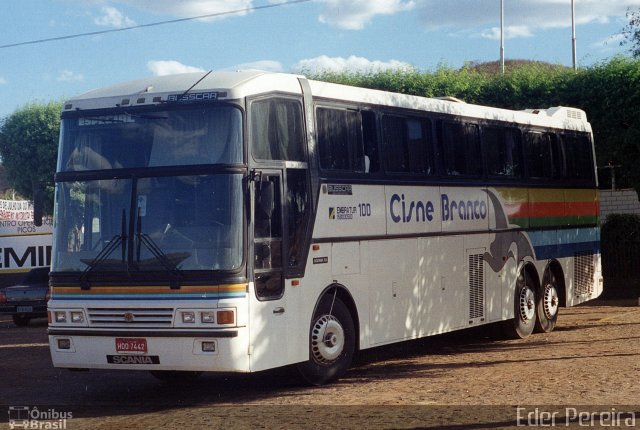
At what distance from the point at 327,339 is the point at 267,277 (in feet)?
4.91

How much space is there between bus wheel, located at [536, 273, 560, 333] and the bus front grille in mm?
9302

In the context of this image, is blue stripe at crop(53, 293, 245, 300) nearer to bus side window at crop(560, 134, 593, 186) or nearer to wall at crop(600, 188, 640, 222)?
bus side window at crop(560, 134, 593, 186)

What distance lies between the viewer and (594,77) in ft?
93.4

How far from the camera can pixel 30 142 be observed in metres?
41.9

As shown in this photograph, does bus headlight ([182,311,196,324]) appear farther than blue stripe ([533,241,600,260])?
No

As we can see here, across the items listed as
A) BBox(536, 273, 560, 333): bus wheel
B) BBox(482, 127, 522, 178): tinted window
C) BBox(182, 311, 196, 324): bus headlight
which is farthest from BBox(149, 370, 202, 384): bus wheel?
BBox(536, 273, 560, 333): bus wheel

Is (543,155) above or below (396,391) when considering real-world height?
above

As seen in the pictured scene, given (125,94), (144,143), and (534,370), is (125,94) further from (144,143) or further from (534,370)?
(534,370)

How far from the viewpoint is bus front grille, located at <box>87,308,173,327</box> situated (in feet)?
39.3

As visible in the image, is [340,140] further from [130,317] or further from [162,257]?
[130,317]

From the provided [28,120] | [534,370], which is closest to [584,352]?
[534,370]

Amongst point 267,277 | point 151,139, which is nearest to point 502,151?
point 267,277

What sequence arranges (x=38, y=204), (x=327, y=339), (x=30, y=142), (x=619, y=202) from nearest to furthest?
(x=327, y=339) < (x=38, y=204) < (x=619, y=202) < (x=30, y=142)

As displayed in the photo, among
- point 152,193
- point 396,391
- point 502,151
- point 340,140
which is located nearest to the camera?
point 152,193
